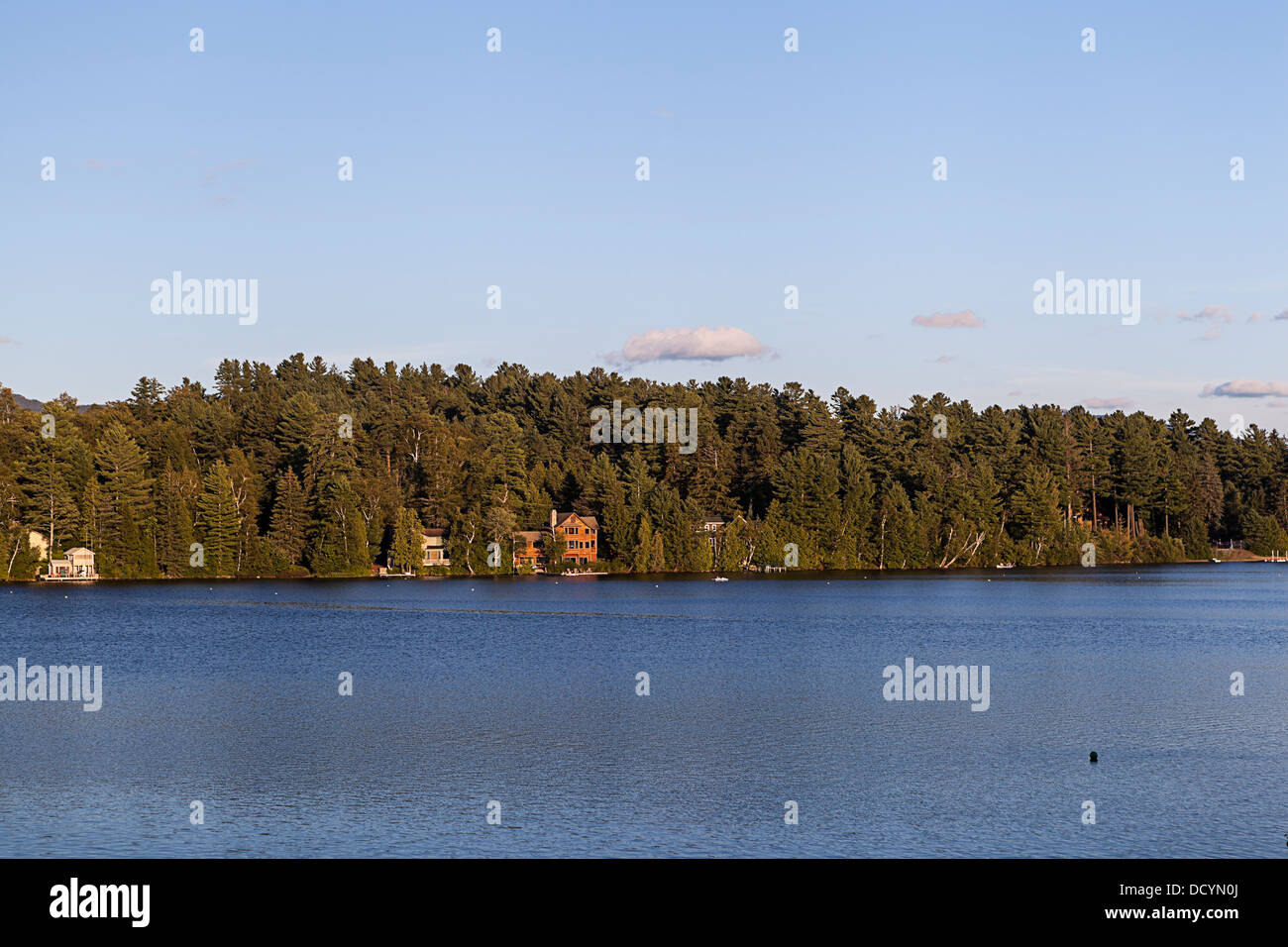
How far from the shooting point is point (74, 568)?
488ft

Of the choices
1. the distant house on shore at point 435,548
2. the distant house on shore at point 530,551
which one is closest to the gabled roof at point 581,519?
the distant house on shore at point 530,551

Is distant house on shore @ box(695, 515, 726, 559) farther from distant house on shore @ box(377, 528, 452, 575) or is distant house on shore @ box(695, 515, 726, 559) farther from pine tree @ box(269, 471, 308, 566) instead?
pine tree @ box(269, 471, 308, 566)

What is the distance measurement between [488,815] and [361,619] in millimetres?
65383

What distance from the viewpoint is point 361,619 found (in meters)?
92.6

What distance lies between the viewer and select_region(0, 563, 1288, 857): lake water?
92.0 feet

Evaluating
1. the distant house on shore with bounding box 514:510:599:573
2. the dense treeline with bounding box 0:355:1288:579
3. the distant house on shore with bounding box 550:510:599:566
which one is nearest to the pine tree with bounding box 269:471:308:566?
the dense treeline with bounding box 0:355:1288:579

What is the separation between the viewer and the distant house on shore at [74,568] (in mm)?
147375

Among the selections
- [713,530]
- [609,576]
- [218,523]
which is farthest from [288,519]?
[713,530]

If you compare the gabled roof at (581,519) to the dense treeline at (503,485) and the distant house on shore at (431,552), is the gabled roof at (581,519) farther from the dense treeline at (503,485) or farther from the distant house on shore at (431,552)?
the distant house on shore at (431,552)

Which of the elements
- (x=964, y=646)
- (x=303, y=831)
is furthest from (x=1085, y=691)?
(x=303, y=831)

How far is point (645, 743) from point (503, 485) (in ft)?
439

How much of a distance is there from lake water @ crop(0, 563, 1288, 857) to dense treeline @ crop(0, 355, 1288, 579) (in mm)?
73648

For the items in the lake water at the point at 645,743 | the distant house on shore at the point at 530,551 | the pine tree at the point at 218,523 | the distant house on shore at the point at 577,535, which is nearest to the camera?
the lake water at the point at 645,743

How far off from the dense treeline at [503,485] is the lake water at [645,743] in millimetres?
73648
